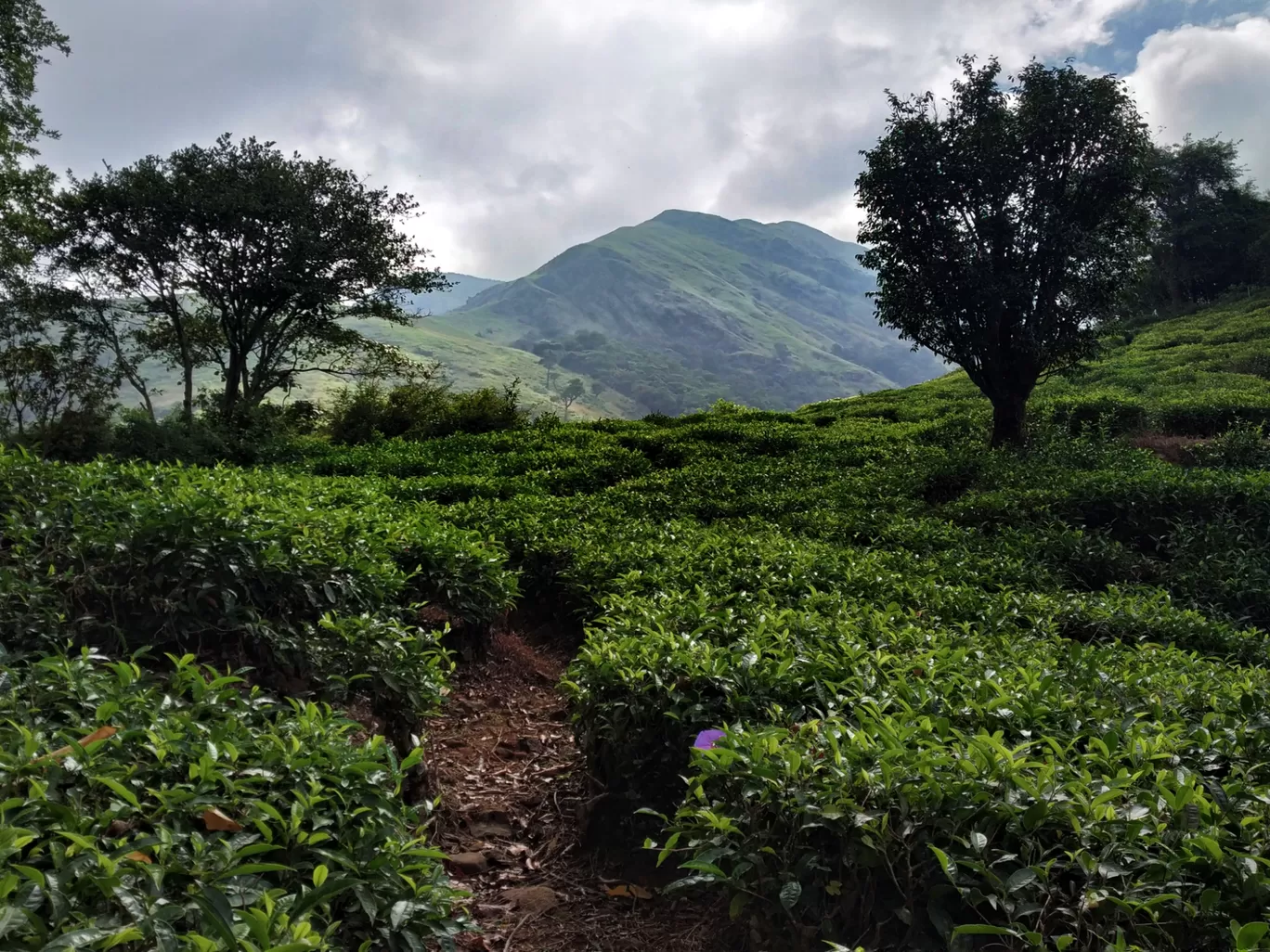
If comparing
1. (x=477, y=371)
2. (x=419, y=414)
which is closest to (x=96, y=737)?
(x=419, y=414)

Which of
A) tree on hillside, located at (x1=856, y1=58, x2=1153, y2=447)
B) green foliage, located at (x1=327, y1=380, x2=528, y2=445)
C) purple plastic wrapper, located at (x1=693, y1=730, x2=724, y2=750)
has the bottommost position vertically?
purple plastic wrapper, located at (x1=693, y1=730, x2=724, y2=750)

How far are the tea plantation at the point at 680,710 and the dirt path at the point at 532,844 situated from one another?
0.74 ft

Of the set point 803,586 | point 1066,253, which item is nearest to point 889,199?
point 1066,253

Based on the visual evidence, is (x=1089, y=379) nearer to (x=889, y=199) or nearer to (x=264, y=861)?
(x=889, y=199)

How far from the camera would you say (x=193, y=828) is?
1.86m

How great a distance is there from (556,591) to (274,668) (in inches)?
120

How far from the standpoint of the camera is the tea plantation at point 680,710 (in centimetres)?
181

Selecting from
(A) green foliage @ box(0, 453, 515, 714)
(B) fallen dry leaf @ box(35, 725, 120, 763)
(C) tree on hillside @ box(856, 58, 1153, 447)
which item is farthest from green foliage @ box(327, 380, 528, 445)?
(B) fallen dry leaf @ box(35, 725, 120, 763)

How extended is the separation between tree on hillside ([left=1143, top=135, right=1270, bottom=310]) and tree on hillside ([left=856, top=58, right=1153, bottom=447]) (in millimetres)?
24861

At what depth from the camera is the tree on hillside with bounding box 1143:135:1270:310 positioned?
99.7 ft

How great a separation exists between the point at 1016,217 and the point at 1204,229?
27795 millimetres

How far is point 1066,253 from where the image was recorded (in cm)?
1044

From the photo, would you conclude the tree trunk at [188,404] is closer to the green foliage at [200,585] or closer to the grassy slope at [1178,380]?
the green foliage at [200,585]

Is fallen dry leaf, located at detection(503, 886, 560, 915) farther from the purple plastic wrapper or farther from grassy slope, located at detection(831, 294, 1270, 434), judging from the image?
grassy slope, located at detection(831, 294, 1270, 434)
